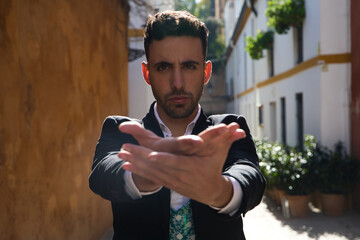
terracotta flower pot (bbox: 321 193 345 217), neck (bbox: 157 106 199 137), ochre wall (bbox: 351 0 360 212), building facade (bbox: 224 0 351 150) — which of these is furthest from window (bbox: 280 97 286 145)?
neck (bbox: 157 106 199 137)

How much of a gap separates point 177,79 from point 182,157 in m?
0.58

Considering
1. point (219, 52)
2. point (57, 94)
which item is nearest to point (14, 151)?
point (57, 94)

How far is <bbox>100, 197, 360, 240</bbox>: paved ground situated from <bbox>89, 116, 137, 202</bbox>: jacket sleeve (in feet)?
13.4

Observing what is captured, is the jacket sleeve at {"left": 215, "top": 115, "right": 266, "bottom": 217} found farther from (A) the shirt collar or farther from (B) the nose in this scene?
(B) the nose

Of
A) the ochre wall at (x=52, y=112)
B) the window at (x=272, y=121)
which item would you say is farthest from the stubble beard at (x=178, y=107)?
the window at (x=272, y=121)

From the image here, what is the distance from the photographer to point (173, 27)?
5.38 ft

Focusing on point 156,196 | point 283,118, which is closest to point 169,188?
point 156,196

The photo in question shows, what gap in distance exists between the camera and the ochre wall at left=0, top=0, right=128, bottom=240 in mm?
3115

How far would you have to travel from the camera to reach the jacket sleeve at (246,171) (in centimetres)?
142

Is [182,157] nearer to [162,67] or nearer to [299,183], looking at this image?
[162,67]

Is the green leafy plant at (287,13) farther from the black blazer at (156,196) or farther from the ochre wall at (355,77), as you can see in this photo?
the black blazer at (156,196)

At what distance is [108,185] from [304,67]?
25.7ft

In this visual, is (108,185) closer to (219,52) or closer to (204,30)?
(204,30)

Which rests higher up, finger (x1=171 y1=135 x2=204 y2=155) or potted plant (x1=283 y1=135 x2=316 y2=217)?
finger (x1=171 y1=135 x2=204 y2=155)
